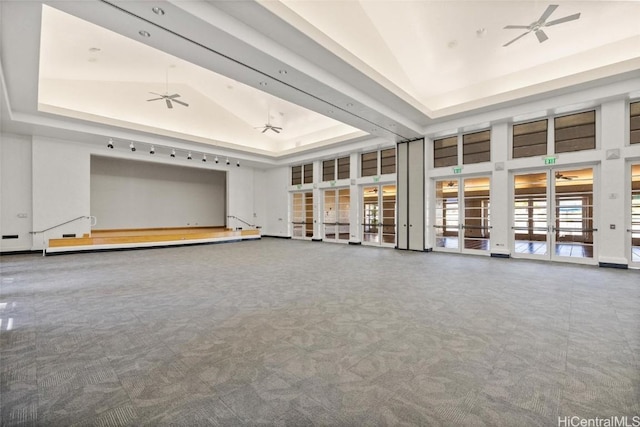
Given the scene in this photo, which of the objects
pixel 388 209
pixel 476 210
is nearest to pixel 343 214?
pixel 388 209

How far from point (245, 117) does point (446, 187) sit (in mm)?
9296

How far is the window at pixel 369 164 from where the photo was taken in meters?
12.2

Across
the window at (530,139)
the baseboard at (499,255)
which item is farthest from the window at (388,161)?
the baseboard at (499,255)

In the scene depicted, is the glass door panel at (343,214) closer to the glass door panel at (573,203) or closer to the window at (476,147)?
the window at (476,147)

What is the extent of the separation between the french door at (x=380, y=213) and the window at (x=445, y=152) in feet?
7.26

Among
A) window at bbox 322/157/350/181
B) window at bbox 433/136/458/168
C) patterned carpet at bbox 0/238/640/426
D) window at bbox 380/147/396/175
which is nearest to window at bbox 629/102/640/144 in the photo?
patterned carpet at bbox 0/238/640/426

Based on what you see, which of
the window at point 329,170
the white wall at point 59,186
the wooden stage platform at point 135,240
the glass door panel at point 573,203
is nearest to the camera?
the glass door panel at point 573,203

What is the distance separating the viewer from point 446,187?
10.7 metres

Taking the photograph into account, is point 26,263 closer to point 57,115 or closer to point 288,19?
point 57,115

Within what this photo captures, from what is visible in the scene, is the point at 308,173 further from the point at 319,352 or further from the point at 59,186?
the point at 319,352

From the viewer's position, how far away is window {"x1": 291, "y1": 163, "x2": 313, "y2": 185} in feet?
48.7

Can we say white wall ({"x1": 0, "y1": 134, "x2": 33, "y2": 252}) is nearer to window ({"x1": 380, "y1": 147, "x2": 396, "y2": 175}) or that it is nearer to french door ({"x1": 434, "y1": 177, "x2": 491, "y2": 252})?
window ({"x1": 380, "y1": 147, "x2": 396, "y2": 175})

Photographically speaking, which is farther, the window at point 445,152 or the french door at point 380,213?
the french door at point 380,213

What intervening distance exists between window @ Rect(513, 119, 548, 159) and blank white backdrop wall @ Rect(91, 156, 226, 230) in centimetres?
1600
